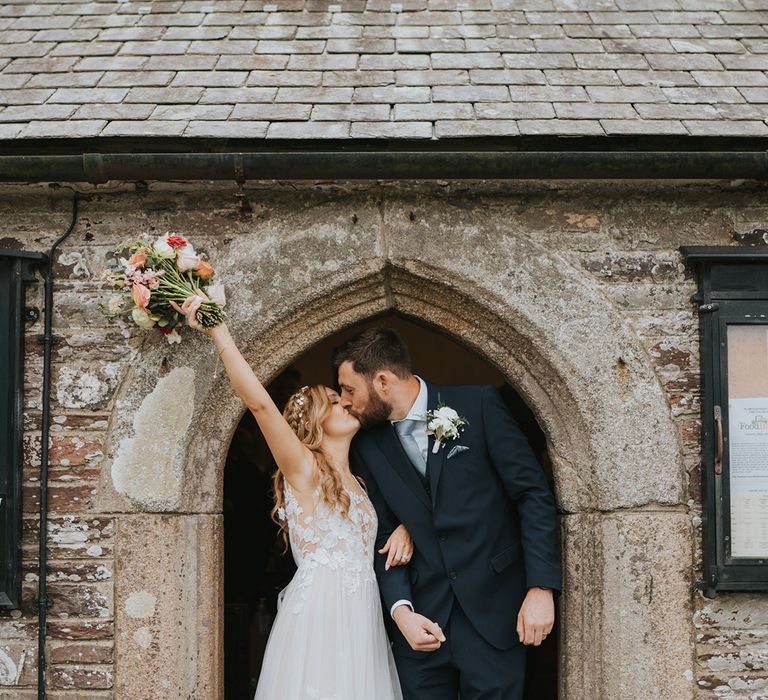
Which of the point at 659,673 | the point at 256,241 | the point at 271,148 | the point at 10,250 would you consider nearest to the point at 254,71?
the point at 271,148

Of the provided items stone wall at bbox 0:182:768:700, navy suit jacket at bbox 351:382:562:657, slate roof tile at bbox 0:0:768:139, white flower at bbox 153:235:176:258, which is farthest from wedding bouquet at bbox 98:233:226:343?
navy suit jacket at bbox 351:382:562:657

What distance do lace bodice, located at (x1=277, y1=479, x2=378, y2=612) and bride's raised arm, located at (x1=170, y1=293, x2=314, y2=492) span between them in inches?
8.4

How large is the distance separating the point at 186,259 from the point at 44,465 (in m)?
1.13

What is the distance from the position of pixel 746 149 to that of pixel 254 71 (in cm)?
226

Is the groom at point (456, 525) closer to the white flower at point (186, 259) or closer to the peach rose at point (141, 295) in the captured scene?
the white flower at point (186, 259)

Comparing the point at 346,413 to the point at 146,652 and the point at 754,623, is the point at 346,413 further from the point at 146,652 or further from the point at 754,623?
the point at 754,623

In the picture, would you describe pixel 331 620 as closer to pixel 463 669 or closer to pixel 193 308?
pixel 463 669

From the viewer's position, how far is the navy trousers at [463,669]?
348 cm

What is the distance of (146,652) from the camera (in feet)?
11.6

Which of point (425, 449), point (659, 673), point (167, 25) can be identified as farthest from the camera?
point (167, 25)

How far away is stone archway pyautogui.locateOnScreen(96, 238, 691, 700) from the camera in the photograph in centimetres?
352

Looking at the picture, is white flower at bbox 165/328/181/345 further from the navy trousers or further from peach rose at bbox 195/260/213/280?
the navy trousers

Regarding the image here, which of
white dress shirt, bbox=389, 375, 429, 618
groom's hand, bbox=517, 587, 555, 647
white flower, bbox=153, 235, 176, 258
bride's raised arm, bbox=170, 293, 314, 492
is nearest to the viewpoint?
bride's raised arm, bbox=170, 293, 314, 492

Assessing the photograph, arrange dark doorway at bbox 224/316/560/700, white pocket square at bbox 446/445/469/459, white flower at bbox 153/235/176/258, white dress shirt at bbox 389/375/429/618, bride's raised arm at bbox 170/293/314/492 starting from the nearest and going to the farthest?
bride's raised arm at bbox 170/293/314/492 → white flower at bbox 153/235/176/258 → white pocket square at bbox 446/445/469/459 → white dress shirt at bbox 389/375/429/618 → dark doorway at bbox 224/316/560/700
